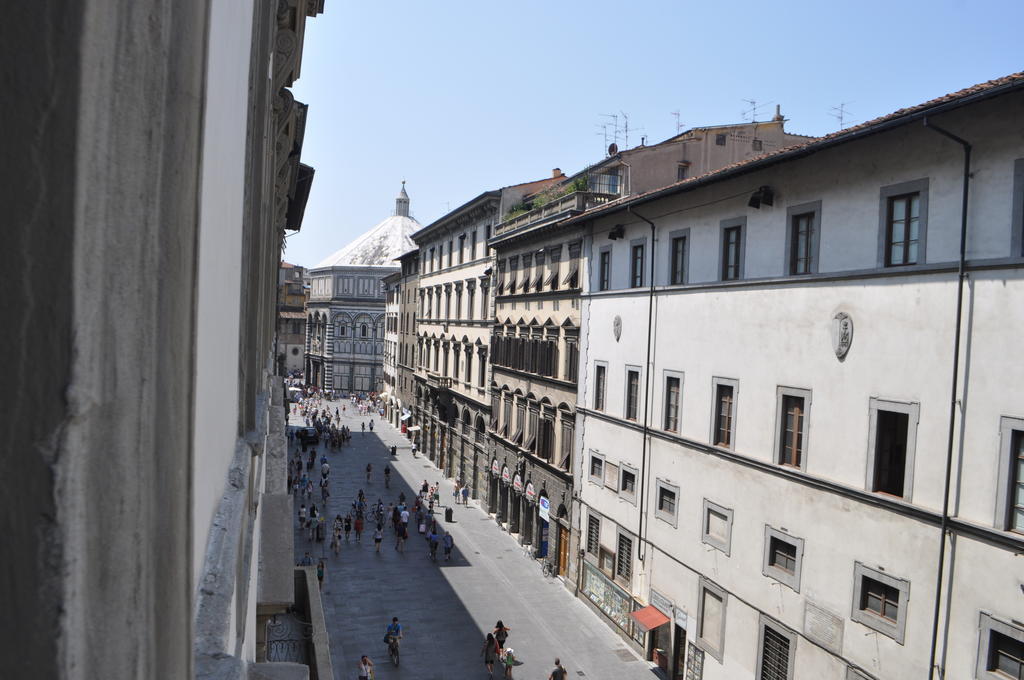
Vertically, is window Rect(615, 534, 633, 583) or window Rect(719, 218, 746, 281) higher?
window Rect(719, 218, 746, 281)

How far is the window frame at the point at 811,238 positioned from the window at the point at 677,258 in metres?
4.24

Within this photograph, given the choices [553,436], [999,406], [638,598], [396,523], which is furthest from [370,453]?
[999,406]

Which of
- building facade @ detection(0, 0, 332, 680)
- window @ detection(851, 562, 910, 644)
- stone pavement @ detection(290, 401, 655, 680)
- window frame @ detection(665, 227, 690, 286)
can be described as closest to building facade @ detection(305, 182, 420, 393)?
stone pavement @ detection(290, 401, 655, 680)

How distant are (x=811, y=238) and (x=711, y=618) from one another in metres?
9.54

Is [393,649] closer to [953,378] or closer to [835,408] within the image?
[835,408]

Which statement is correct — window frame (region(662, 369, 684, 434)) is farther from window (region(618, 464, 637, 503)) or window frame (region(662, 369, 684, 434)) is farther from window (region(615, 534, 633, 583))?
window (region(615, 534, 633, 583))

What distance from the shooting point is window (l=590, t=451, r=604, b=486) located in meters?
26.0

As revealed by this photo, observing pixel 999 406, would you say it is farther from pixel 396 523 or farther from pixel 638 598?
pixel 396 523

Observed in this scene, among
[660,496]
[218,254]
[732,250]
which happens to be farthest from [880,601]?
Result: [218,254]

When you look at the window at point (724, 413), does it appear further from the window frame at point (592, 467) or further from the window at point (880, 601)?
the window frame at point (592, 467)

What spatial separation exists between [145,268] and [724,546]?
65.2 ft

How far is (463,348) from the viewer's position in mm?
45281

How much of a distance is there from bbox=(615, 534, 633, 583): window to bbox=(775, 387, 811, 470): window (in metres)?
7.71

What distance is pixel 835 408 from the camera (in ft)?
52.0
